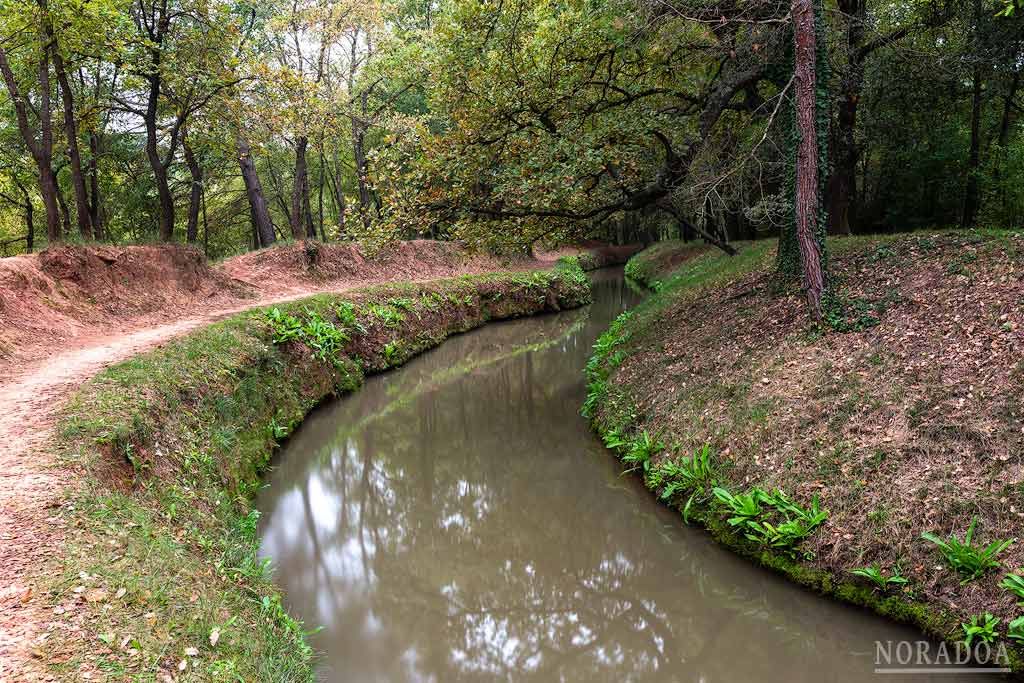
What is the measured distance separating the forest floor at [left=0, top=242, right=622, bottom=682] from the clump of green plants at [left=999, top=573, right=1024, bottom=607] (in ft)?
20.7

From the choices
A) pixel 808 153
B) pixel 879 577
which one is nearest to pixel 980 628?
pixel 879 577

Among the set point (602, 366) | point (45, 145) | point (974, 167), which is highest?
point (45, 145)

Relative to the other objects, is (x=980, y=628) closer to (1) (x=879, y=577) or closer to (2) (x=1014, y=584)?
(2) (x=1014, y=584)

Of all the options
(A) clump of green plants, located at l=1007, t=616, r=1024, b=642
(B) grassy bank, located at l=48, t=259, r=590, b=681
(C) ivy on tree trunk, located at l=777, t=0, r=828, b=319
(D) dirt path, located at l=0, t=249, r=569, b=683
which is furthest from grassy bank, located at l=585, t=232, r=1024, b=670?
(D) dirt path, located at l=0, t=249, r=569, b=683

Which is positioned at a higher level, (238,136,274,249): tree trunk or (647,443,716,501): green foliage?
(238,136,274,249): tree trunk

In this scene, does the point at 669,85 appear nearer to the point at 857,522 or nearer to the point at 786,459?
the point at 786,459

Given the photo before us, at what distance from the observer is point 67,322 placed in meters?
9.77

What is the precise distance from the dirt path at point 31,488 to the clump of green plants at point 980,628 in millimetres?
5949

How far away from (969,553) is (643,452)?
381cm

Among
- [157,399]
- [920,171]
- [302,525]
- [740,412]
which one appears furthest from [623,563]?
[920,171]

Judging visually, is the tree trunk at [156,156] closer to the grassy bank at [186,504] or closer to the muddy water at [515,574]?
the grassy bank at [186,504]

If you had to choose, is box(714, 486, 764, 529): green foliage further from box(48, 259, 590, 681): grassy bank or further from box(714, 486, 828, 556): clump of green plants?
box(48, 259, 590, 681): grassy bank

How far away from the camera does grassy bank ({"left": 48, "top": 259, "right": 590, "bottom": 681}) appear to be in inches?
131

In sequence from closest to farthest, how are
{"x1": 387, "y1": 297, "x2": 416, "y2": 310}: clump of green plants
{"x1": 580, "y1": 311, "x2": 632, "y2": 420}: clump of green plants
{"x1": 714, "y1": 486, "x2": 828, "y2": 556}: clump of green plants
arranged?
{"x1": 714, "y1": 486, "x2": 828, "y2": 556}: clump of green plants, {"x1": 580, "y1": 311, "x2": 632, "y2": 420}: clump of green plants, {"x1": 387, "y1": 297, "x2": 416, "y2": 310}: clump of green plants
